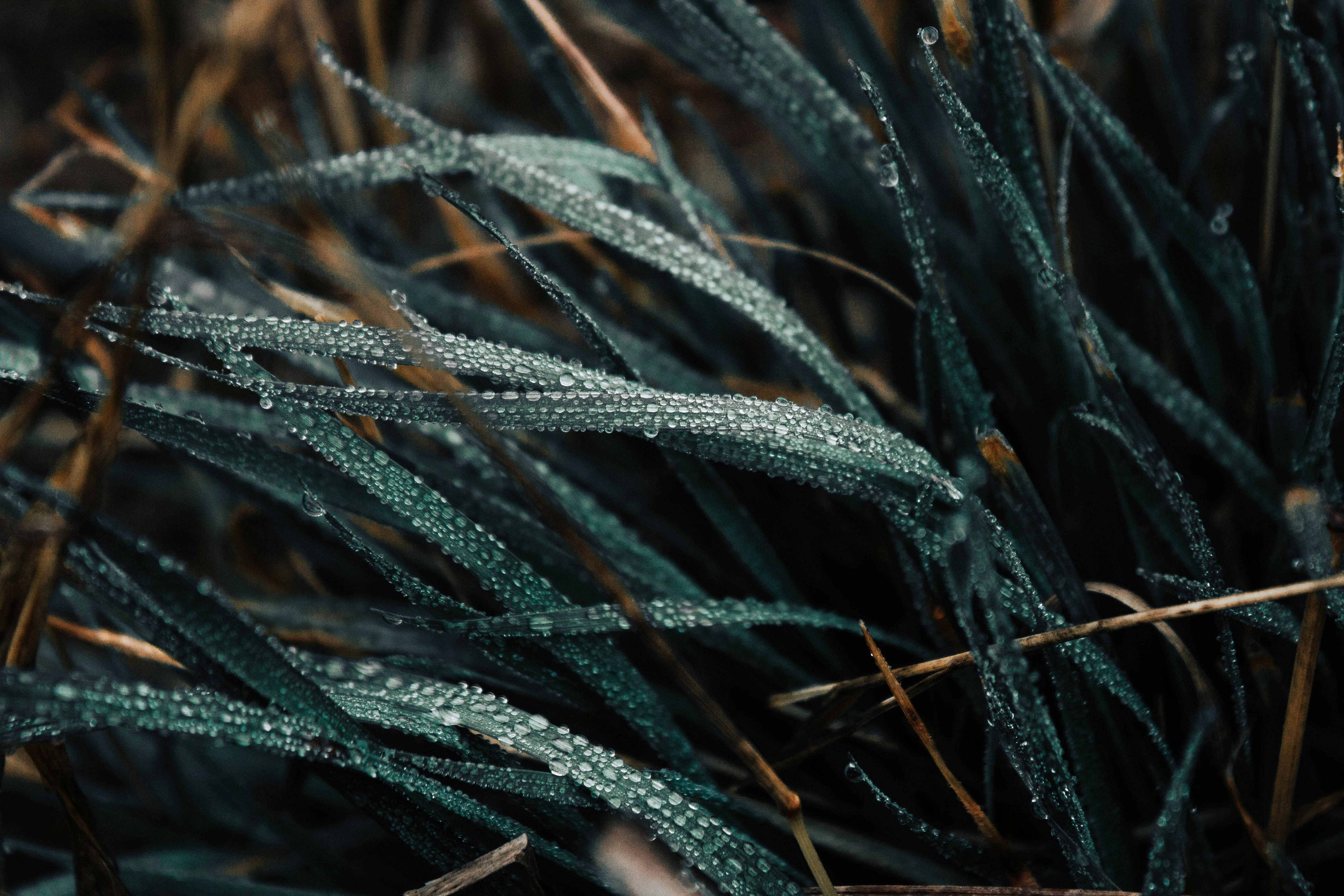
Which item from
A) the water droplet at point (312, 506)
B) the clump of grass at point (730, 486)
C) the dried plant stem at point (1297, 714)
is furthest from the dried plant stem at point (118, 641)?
the dried plant stem at point (1297, 714)

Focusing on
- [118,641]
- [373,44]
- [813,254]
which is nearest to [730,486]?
[813,254]

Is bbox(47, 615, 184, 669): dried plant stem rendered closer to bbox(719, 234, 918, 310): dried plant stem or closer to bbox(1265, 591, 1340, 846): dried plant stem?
bbox(719, 234, 918, 310): dried plant stem

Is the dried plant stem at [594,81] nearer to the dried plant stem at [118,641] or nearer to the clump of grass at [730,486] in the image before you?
the clump of grass at [730,486]

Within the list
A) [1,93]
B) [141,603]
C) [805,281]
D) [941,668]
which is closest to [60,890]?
[141,603]

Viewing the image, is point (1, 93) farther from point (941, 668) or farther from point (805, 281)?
point (941, 668)

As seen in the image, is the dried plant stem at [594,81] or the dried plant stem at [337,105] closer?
the dried plant stem at [594,81]

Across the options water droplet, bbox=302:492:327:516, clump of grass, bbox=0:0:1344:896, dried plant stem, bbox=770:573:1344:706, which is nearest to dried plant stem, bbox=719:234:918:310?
clump of grass, bbox=0:0:1344:896

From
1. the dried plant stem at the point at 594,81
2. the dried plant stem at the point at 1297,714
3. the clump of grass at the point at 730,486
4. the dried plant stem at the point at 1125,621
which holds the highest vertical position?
the dried plant stem at the point at 594,81

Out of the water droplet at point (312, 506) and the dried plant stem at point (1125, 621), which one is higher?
the water droplet at point (312, 506)
